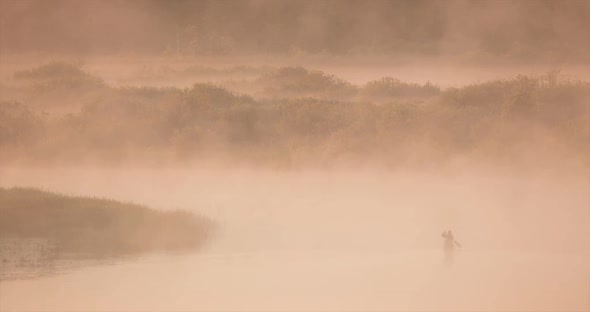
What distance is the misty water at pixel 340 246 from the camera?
20.1 ft

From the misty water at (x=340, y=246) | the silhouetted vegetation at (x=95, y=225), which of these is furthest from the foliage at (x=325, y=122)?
the silhouetted vegetation at (x=95, y=225)

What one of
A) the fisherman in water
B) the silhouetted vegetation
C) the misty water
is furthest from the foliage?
the fisherman in water

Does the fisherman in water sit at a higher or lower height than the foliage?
lower

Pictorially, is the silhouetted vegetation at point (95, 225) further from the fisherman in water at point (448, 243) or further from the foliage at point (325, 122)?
the fisherman in water at point (448, 243)

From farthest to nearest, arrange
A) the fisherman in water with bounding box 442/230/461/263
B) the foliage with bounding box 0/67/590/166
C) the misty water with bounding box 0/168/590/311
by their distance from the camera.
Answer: the foliage with bounding box 0/67/590/166 < the fisherman in water with bounding box 442/230/461/263 < the misty water with bounding box 0/168/590/311

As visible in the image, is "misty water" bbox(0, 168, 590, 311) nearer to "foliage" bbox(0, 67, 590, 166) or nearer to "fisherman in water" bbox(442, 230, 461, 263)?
"fisherman in water" bbox(442, 230, 461, 263)

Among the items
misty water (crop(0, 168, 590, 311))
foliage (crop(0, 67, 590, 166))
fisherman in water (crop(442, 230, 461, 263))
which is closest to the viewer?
misty water (crop(0, 168, 590, 311))

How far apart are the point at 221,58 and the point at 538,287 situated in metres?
2.87

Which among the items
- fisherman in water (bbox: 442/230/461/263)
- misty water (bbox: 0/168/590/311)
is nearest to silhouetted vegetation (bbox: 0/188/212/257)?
→ misty water (bbox: 0/168/590/311)

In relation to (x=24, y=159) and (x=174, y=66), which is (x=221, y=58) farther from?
(x=24, y=159)

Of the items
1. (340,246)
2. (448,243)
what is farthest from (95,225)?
(448,243)

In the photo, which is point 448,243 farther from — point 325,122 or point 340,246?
point 325,122

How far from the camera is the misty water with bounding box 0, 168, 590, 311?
241 inches

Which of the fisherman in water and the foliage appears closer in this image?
the fisherman in water
